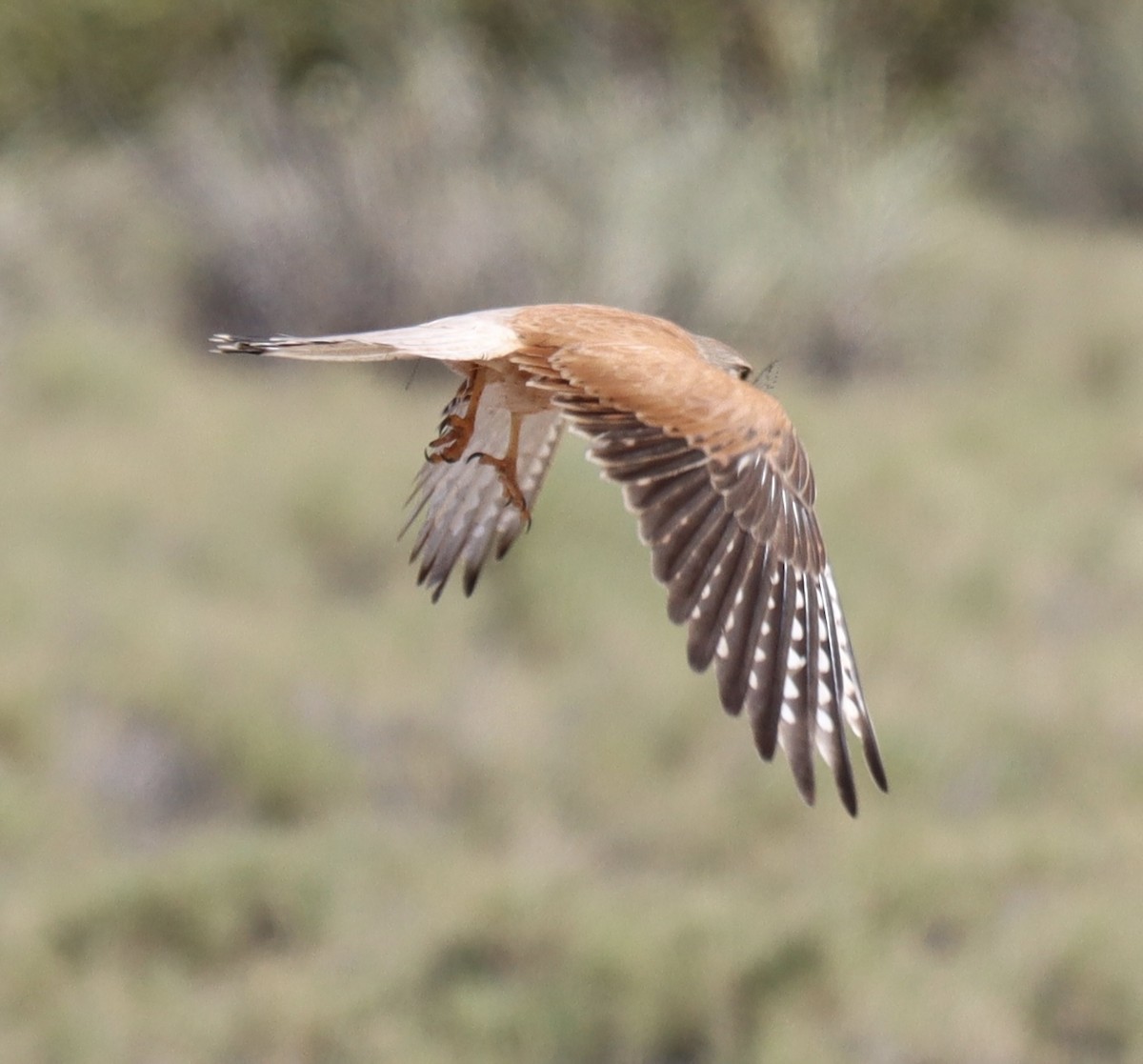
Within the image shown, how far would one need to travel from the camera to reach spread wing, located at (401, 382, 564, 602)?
5.64 meters

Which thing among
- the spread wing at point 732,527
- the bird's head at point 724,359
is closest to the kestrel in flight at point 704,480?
the spread wing at point 732,527

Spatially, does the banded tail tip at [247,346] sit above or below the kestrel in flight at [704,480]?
above

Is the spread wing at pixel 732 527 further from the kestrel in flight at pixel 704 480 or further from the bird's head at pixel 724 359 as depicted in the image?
the bird's head at pixel 724 359

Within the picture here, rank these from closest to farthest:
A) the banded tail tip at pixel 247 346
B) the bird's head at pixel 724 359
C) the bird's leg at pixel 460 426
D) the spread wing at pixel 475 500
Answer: the banded tail tip at pixel 247 346 → the bird's leg at pixel 460 426 → the bird's head at pixel 724 359 → the spread wing at pixel 475 500

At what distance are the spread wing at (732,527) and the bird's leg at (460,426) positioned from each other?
0.32m

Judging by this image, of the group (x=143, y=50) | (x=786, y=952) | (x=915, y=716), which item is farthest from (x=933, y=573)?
(x=143, y=50)

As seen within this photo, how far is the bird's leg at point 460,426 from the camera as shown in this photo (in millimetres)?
4996

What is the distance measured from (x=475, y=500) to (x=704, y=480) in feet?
4.12

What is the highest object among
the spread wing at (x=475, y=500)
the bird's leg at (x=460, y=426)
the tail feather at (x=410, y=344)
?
the tail feather at (x=410, y=344)

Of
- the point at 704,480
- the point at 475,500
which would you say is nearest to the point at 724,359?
the point at 475,500

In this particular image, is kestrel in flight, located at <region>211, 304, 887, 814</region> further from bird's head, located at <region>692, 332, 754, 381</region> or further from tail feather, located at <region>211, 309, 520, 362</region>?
bird's head, located at <region>692, 332, 754, 381</region>

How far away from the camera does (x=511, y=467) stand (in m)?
5.26

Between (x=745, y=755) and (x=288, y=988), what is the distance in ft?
9.86

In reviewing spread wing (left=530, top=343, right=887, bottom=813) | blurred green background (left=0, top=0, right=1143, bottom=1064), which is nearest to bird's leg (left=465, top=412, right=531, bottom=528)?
spread wing (left=530, top=343, right=887, bottom=813)
